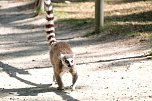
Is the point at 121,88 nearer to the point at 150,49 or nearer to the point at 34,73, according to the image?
the point at 34,73

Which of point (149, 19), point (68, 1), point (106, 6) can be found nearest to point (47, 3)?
point (149, 19)

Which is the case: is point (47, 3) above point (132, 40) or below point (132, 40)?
above

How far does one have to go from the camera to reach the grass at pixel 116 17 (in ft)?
48.8

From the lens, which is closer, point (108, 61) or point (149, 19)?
point (108, 61)

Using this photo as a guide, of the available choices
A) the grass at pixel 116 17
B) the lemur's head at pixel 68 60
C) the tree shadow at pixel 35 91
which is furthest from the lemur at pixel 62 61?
the grass at pixel 116 17

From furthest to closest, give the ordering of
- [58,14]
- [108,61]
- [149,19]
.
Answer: [58,14] < [149,19] < [108,61]

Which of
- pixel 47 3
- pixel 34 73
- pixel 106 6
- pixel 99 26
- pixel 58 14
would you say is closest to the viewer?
pixel 47 3

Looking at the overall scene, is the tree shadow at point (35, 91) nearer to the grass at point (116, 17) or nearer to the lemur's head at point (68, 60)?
the lemur's head at point (68, 60)

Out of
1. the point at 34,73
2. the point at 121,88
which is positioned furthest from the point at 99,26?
the point at 121,88

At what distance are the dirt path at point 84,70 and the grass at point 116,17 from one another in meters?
0.82

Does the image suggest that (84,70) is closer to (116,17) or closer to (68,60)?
(68,60)

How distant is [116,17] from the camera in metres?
18.2

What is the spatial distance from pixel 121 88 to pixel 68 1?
17.9m

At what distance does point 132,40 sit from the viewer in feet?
44.2
